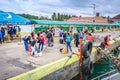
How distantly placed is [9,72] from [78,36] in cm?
1189

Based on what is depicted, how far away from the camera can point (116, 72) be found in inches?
512

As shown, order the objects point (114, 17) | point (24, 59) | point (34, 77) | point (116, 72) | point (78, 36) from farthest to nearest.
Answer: point (114, 17) → point (78, 36) → point (24, 59) → point (116, 72) → point (34, 77)

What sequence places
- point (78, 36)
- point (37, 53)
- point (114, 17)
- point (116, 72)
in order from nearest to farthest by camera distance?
point (116, 72)
point (37, 53)
point (78, 36)
point (114, 17)

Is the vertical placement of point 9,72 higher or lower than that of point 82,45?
lower

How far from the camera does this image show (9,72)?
1217cm

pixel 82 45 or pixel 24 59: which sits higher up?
pixel 82 45

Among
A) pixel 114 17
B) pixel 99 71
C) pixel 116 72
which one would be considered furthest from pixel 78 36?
pixel 114 17

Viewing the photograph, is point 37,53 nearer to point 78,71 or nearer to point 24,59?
point 24,59

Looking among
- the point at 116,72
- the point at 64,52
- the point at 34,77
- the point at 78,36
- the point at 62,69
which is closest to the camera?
the point at 34,77

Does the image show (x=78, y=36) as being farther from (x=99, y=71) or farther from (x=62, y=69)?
(x=62, y=69)

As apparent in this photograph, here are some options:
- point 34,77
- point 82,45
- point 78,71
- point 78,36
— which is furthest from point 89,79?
point 78,36

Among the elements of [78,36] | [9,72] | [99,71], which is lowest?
[99,71]

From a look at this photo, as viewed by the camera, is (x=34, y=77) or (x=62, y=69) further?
(x=62, y=69)

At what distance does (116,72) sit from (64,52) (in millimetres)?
6250
